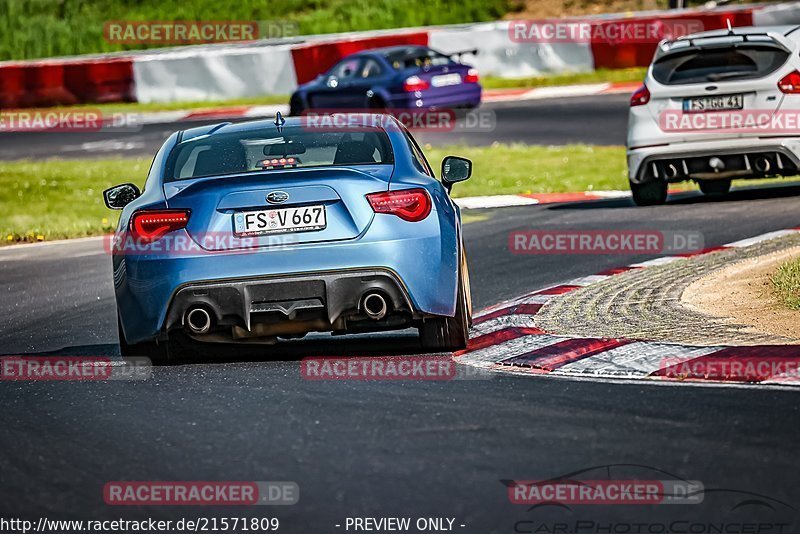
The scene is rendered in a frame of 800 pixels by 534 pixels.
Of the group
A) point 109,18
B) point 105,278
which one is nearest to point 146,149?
point 105,278

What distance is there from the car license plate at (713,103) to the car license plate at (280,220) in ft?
26.9

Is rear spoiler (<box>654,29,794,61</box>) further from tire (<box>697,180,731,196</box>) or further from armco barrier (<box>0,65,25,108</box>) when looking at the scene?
armco barrier (<box>0,65,25,108</box>)

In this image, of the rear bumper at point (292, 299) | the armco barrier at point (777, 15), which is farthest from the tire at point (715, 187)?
the armco barrier at point (777, 15)

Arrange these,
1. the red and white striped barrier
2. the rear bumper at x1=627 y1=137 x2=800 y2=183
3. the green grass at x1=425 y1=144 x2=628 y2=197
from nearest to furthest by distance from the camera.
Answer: the rear bumper at x1=627 y1=137 x2=800 y2=183
the green grass at x1=425 y1=144 x2=628 y2=197
the red and white striped barrier

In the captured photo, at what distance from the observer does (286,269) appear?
8.09m

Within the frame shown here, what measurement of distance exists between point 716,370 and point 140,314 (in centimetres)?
287

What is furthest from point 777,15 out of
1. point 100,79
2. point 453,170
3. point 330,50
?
point 453,170

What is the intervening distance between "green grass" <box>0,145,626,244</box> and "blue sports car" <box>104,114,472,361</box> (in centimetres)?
999

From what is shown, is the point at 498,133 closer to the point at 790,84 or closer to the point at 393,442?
the point at 790,84

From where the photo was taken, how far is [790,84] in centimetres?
1542

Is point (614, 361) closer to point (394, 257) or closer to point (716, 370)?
point (716, 370)

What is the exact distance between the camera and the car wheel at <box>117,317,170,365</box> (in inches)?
338

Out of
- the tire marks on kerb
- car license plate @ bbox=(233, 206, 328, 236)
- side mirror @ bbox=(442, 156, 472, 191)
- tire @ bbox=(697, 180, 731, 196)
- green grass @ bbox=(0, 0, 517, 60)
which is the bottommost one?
tire @ bbox=(697, 180, 731, 196)

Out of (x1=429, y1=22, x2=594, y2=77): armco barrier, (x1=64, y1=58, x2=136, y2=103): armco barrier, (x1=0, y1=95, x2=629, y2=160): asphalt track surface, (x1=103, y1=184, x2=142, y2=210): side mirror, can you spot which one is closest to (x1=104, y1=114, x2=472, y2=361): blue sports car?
(x1=103, y1=184, x2=142, y2=210): side mirror
